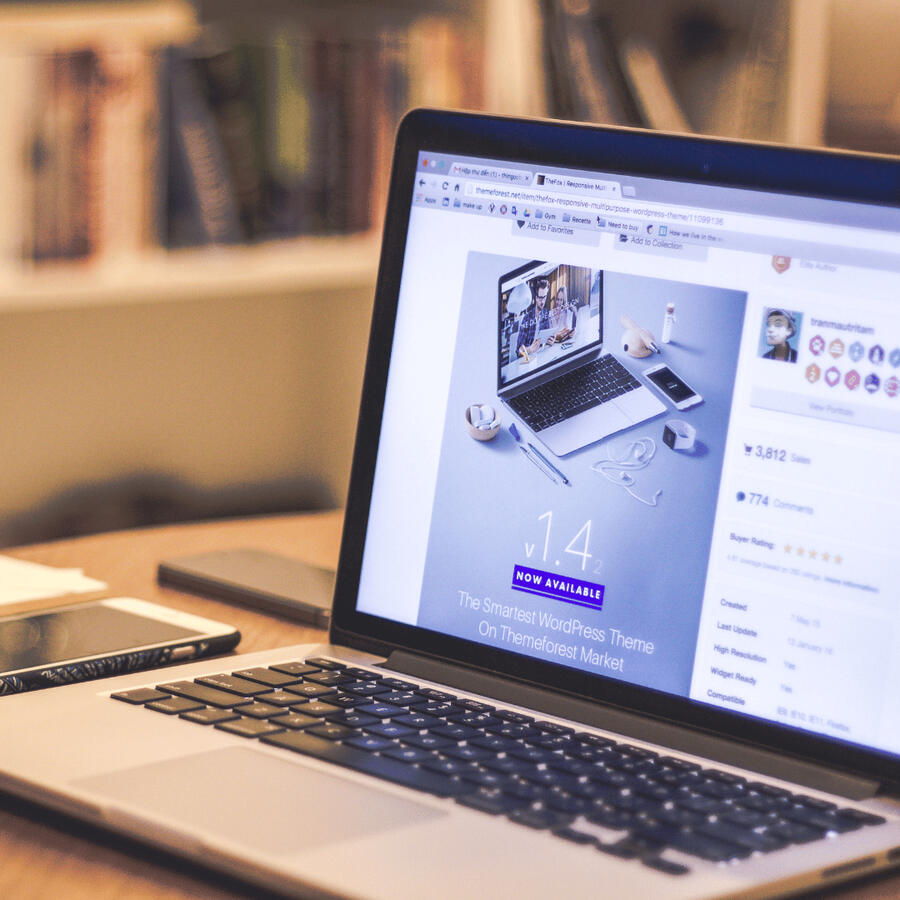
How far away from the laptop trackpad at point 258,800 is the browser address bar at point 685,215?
0.33 meters

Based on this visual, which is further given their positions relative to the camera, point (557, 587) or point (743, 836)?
point (557, 587)

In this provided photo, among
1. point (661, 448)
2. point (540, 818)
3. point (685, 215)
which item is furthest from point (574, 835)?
point (685, 215)

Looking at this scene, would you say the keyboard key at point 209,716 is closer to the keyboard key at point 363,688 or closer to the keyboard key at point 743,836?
the keyboard key at point 363,688

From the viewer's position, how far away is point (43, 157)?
170cm

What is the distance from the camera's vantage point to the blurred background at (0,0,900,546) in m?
1.63

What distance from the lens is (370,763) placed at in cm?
58

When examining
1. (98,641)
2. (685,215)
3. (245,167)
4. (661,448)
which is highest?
(245,167)

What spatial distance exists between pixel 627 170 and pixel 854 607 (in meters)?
0.26

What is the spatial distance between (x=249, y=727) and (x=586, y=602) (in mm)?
188

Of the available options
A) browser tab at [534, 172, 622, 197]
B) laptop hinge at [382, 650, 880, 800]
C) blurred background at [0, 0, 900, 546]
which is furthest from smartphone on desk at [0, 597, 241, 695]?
blurred background at [0, 0, 900, 546]

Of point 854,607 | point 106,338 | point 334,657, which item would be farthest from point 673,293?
point 106,338

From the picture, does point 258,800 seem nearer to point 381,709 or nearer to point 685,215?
point 381,709

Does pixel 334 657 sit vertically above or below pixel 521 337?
below

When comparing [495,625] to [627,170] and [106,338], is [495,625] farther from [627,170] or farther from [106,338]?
[106,338]
